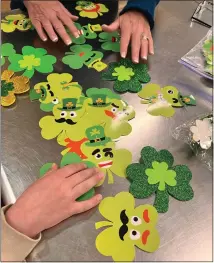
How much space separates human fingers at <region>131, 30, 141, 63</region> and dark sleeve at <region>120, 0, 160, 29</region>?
6cm

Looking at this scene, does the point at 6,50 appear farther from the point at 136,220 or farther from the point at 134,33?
the point at 136,220

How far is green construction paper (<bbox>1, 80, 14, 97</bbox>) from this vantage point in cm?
69

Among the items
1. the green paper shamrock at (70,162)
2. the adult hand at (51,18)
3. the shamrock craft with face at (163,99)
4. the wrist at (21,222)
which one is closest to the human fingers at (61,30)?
the adult hand at (51,18)

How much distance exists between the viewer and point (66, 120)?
2.19ft

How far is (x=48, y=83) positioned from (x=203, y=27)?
1.41 ft

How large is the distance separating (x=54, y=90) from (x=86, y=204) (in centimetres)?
26

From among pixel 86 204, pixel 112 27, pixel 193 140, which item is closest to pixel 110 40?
pixel 112 27

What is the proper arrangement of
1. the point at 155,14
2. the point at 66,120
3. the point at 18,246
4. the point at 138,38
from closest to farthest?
the point at 18,246 → the point at 66,120 → the point at 138,38 → the point at 155,14

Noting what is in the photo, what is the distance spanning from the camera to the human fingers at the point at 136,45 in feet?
2.64

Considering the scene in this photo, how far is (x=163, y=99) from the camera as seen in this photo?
732 mm

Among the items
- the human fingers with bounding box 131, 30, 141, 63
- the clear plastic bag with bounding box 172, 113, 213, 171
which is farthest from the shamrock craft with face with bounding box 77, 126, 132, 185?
the human fingers with bounding box 131, 30, 141, 63

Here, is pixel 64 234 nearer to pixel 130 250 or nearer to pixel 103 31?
pixel 130 250

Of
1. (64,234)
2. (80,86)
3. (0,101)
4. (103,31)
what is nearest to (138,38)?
(103,31)

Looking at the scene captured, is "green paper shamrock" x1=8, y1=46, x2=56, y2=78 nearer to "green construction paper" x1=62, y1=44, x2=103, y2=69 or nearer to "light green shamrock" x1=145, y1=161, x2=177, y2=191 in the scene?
"green construction paper" x1=62, y1=44, x2=103, y2=69
